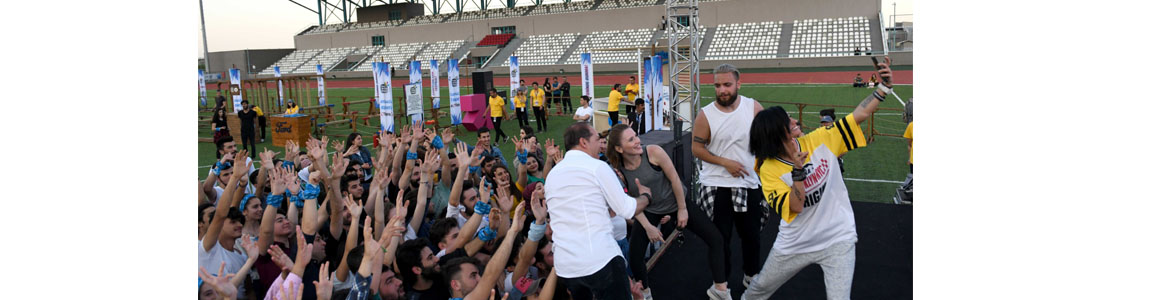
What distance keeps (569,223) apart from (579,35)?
51.1m

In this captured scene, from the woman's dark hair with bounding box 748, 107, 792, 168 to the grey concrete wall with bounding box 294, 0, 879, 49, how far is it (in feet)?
152

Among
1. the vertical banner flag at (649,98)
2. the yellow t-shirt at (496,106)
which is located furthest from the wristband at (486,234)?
the yellow t-shirt at (496,106)

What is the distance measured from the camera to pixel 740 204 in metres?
4.84

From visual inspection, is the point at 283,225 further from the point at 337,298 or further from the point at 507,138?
the point at 507,138

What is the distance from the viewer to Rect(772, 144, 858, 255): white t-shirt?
3.66 meters

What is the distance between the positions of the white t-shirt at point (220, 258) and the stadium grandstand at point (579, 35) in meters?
33.0

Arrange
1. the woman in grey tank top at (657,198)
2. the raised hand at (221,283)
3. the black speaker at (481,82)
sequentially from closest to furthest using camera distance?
1. the raised hand at (221,283)
2. the woman in grey tank top at (657,198)
3. the black speaker at (481,82)

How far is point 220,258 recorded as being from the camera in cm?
429

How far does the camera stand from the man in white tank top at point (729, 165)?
4.79 m

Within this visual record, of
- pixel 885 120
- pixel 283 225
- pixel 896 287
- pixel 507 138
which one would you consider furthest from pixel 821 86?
pixel 283 225

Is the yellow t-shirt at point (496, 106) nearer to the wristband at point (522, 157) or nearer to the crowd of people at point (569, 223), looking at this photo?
the wristband at point (522, 157)

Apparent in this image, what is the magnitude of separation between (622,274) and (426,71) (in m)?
49.2

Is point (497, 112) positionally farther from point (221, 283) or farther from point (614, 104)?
point (221, 283)

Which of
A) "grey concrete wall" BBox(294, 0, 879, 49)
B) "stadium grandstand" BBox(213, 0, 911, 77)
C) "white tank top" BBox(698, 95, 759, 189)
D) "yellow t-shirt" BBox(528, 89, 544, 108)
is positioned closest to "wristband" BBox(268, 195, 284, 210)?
"white tank top" BBox(698, 95, 759, 189)
